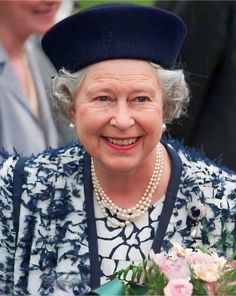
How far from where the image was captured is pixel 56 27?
325 centimetres

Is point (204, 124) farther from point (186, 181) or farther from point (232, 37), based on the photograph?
point (186, 181)

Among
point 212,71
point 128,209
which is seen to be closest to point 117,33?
point 128,209

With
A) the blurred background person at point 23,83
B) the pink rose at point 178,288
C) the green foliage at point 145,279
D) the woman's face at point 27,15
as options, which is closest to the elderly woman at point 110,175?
the green foliage at point 145,279

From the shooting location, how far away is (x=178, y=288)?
2674mm

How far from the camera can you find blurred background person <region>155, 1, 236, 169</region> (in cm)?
445

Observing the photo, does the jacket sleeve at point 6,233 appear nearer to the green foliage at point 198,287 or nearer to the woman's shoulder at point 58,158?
the woman's shoulder at point 58,158

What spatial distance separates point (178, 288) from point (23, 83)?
7.16 feet

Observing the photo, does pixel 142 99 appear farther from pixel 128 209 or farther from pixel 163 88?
pixel 128 209

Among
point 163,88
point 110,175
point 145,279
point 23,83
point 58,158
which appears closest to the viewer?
point 145,279

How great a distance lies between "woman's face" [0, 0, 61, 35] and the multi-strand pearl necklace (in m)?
1.42

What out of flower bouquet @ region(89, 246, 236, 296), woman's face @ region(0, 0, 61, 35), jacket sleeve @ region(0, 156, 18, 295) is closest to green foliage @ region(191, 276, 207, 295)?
flower bouquet @ region(89, 246, 236, 296)

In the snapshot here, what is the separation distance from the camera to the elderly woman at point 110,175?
3.21 metres

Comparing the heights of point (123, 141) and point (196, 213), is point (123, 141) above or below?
above

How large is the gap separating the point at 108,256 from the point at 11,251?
1.24 feet
